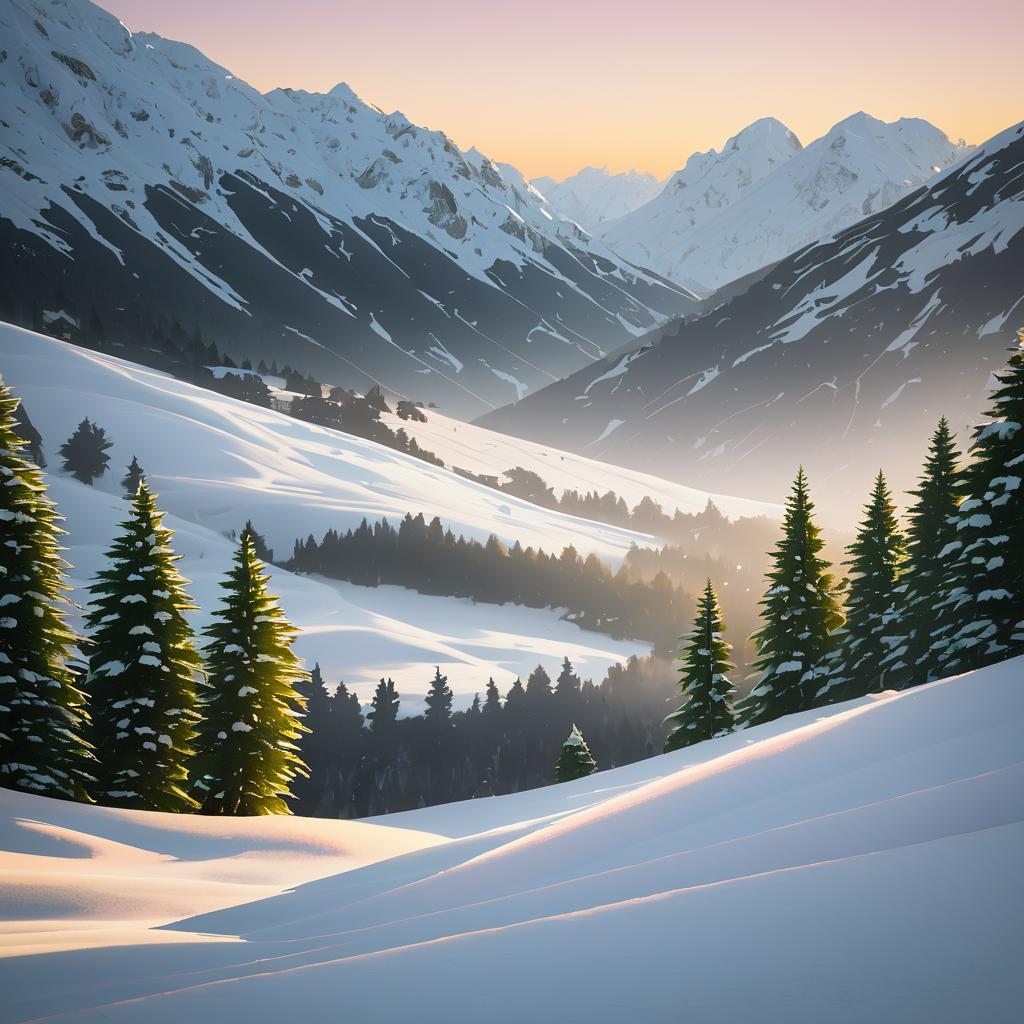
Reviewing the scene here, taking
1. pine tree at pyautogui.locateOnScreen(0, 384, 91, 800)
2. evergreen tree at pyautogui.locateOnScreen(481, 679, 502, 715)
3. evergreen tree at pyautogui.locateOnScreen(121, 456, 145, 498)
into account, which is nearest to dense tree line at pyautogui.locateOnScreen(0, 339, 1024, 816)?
pine tree at pyautogui.locateOnScreen(0, 384, 91, 800)

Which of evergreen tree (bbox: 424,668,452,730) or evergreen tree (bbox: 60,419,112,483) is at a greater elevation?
evergreen tree (bbox: 60,419,112,483)

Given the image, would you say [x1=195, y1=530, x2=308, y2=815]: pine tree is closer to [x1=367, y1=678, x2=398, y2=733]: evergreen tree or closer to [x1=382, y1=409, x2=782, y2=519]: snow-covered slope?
[x1=367, y1=678, x2=398, y2=733]: evergreen tree

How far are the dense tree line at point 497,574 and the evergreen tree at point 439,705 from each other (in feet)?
100

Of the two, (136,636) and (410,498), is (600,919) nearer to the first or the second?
(136,636)

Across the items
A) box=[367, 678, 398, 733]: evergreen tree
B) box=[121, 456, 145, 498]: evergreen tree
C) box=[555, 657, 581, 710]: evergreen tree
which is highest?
box=[121, 456, 145, 498]: evergreen tree

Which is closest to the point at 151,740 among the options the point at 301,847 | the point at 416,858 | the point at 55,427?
the point at 301,847

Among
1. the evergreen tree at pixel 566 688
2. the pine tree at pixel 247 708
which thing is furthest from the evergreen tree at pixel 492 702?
the pine tree at pixel 247 708

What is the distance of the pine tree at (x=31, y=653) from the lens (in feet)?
67.9

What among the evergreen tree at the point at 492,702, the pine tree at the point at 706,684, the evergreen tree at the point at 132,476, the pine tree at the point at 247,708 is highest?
the evergreen tree at the point at 132,476

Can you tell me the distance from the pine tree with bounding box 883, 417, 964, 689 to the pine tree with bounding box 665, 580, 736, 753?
579 cm

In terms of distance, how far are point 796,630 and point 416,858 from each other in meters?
20.4

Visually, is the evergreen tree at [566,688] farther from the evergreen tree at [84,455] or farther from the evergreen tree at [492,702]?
the evergreen tree at [84,455]

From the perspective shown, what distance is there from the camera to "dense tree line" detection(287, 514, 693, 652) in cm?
8994

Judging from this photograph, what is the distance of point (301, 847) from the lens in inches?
773
